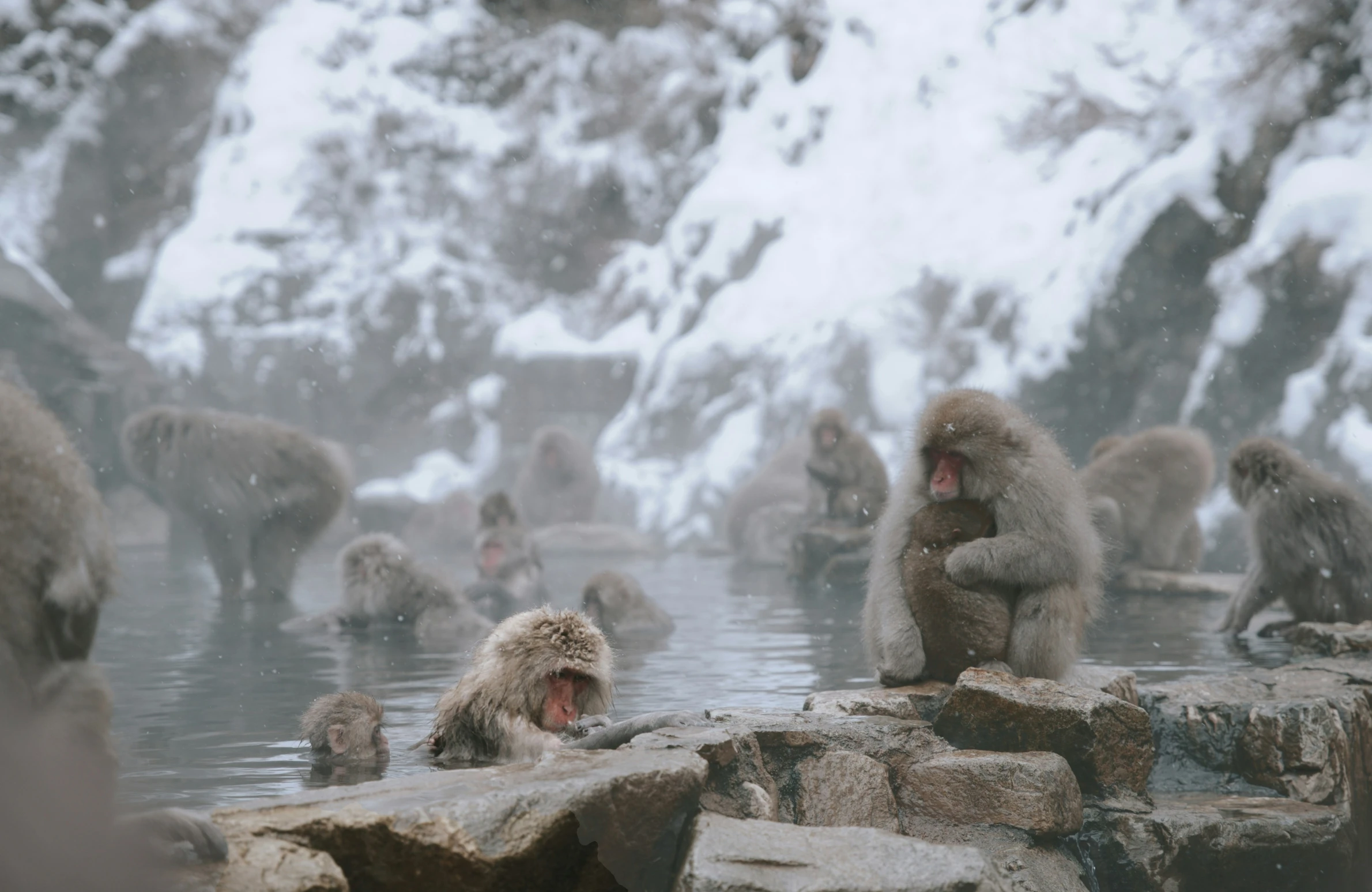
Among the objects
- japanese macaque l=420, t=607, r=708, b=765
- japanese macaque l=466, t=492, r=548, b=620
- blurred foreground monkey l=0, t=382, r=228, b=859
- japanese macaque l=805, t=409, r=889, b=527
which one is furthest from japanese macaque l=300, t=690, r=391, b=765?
japanese macaque l=805, t=409, r=889, b=527

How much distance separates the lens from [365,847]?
1.89 meters

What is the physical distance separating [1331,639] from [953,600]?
81.3 inches

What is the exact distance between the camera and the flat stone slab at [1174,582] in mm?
6984

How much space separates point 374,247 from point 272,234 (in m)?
2.05

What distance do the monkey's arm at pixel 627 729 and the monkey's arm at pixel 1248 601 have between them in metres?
3.40

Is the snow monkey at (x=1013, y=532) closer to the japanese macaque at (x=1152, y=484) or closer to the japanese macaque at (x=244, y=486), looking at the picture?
the japanese macaque at (x=1152, y=484)

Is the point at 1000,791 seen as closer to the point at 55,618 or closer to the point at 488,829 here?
the point at 488,829

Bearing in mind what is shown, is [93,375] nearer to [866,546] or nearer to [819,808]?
[866,546]

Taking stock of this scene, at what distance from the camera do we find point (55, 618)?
1782 mm

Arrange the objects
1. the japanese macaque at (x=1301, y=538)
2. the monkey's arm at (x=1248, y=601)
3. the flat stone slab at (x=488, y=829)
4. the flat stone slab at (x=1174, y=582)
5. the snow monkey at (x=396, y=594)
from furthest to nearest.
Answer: the flat stone slab at (x=1174, y=582) → the snow monkey at (x=396, y=594) → the monkey's arm at (x=1248, y=601) → the japanese macaque at (x=1301, y=538) → the flat stone slab at (x=488, y=829)

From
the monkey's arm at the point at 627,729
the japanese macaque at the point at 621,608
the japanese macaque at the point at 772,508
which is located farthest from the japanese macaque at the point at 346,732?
the japanese macaque at the point at 772,508

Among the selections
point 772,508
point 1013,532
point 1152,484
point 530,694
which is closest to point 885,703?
point 1013,532

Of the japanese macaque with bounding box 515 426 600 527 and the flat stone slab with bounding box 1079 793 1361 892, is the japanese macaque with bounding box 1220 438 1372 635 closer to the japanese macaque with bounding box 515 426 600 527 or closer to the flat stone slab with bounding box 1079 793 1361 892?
the flat stone slab with bounding box 1079 793 1361 892

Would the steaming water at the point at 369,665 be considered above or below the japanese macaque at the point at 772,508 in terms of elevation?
below
